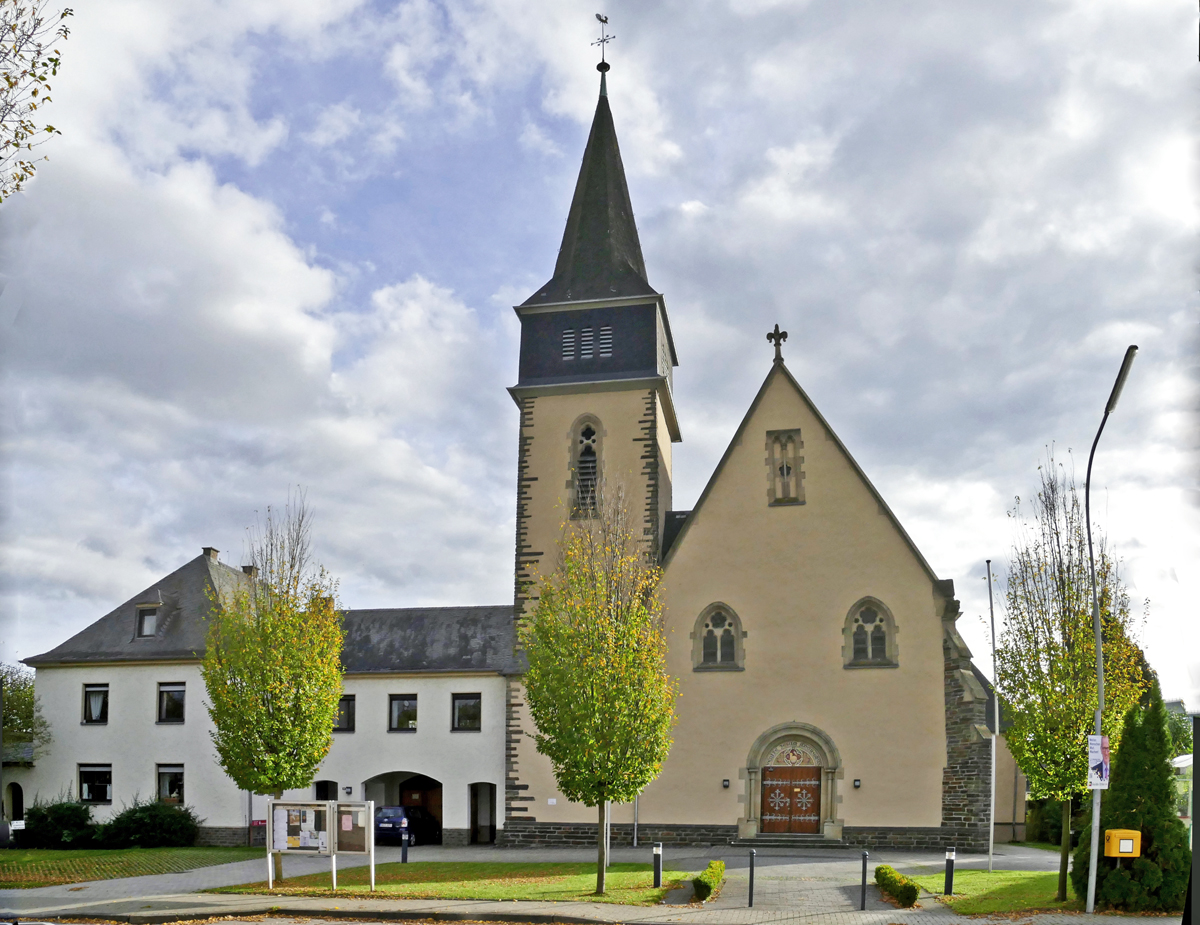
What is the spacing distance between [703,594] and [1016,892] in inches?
519

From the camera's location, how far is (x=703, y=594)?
103 ft

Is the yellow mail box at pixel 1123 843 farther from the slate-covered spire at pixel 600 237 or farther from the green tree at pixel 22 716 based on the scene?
the green tree at pixel 22 716

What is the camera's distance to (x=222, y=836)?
34438mm

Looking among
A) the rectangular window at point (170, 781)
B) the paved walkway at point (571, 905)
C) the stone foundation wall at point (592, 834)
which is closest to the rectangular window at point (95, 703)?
the rectangular window at point (170, 781)

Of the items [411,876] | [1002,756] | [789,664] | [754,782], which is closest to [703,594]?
[789,664]

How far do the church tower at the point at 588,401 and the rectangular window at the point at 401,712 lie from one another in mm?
5537

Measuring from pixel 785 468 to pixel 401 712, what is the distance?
50.1ft

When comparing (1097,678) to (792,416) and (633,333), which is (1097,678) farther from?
(633,333)

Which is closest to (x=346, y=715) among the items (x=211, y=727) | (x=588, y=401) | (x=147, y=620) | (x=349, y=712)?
(x=349, y=712)

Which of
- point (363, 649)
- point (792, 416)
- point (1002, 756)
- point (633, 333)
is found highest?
point (633, 333)

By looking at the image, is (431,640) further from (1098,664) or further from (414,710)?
(1098,664)

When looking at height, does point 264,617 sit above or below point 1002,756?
above

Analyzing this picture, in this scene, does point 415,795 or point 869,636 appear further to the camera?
point 415,795

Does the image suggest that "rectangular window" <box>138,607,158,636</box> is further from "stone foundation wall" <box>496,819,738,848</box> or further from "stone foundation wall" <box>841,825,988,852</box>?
"stone foundation wall" <box>841,825,988,852</box>
